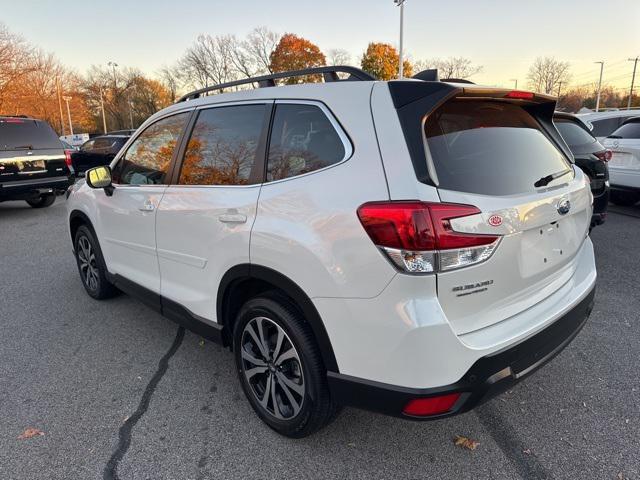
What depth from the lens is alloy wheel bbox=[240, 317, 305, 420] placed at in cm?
232

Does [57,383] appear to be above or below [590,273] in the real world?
below

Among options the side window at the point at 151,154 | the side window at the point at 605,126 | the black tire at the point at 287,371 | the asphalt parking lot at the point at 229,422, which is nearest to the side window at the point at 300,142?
the black tire at the point at 287,371

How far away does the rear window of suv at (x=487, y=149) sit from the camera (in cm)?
190

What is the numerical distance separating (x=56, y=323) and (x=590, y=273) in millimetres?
4342

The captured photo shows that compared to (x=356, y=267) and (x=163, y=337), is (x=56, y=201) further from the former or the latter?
(x=356, y=267)

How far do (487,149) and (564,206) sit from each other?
53 cm

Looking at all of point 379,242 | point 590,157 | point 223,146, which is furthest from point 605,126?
point 379,242

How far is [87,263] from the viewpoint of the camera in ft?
15.0

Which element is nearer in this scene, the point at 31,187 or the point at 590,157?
the point at 590,157

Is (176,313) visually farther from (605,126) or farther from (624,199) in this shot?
(605,126)

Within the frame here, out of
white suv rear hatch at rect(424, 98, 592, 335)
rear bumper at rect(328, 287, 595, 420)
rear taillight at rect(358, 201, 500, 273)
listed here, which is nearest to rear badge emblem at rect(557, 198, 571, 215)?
white suv rear hatch at rect(424, 98, 592, 335)

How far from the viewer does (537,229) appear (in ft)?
6.76

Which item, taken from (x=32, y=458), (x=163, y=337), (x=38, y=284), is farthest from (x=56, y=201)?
(x=32, y=458)

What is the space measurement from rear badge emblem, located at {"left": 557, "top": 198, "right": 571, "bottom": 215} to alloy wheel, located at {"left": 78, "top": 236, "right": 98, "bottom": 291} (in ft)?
13.3
